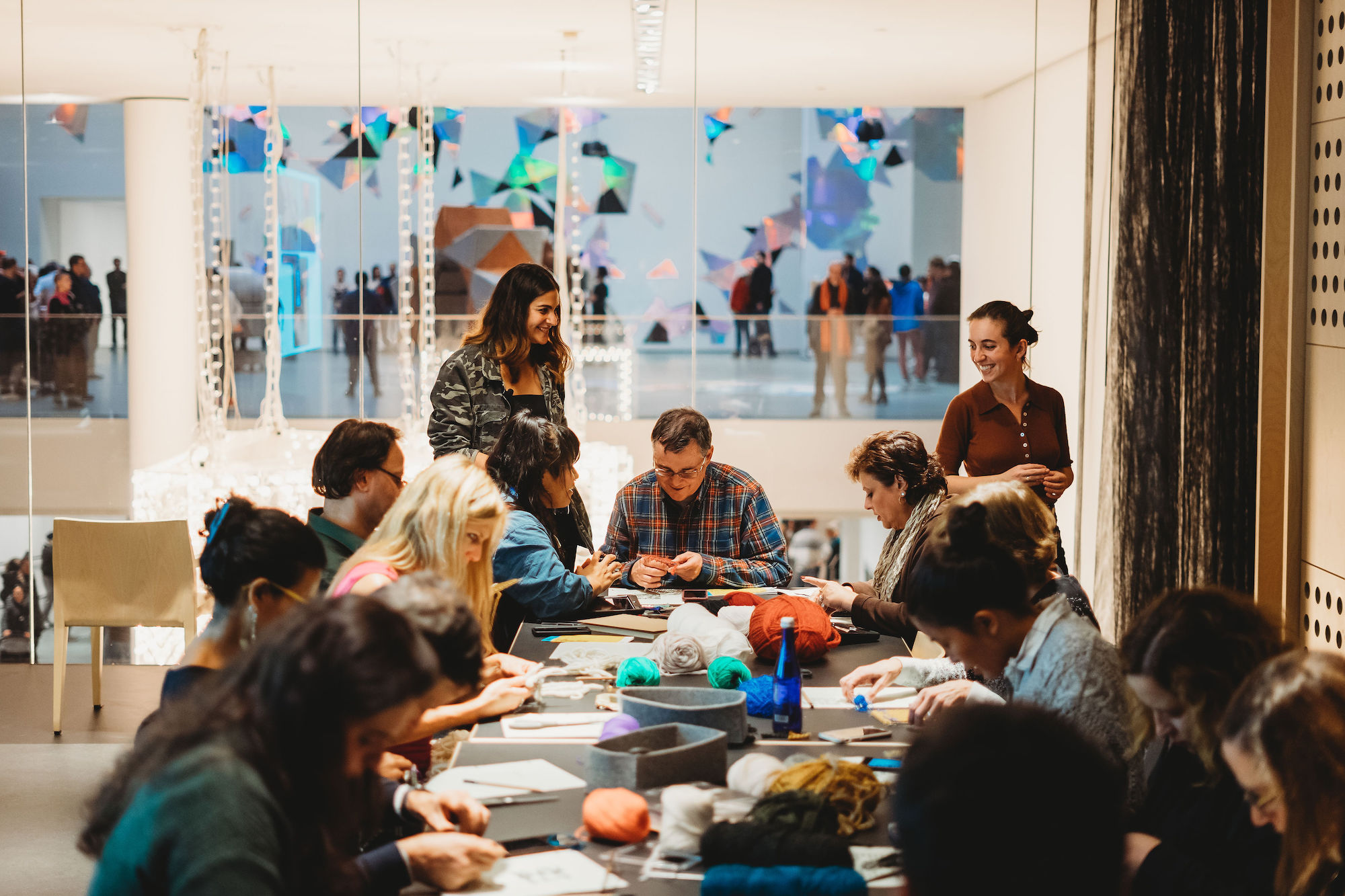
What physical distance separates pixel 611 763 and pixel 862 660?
46.1 inches

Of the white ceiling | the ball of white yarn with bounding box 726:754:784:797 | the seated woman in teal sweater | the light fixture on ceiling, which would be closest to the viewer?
the seated woman in teal sweater

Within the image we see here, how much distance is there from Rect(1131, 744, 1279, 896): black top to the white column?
16.4 feet

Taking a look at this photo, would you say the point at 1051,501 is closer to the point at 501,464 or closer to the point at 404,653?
the point at 501,464

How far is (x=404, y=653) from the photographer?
4.07 ft

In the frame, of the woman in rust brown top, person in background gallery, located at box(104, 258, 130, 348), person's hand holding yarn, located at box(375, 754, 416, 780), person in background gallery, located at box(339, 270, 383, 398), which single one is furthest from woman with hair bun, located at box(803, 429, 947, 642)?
person in background gallery, located at box(104, 258, 130, 348)

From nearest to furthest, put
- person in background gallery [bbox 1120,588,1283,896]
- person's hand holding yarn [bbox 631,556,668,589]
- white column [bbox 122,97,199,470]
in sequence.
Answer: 1. person in background gallery [bbox 1120,588,1283,896]
2. person's hand holding yarn [bbox 631,556,668,589]
3. white column [bbox 122,97,199,470]

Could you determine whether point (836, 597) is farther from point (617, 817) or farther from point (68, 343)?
point (68, 343)

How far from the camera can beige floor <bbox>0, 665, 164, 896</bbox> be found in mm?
3572

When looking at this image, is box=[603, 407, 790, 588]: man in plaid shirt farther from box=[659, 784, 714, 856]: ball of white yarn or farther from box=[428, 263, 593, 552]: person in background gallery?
box=[659, 784, 714, 856]: ball of white yarn

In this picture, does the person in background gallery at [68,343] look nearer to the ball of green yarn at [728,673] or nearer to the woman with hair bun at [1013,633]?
the ball of green yarn at [728,673]

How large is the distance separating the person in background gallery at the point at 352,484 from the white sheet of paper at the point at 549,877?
4.96ft

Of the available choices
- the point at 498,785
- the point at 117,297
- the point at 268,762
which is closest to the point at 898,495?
the point at 498,785

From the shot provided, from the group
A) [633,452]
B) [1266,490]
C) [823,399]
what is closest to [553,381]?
[633,452]

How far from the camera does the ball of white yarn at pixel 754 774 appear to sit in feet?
6.35
